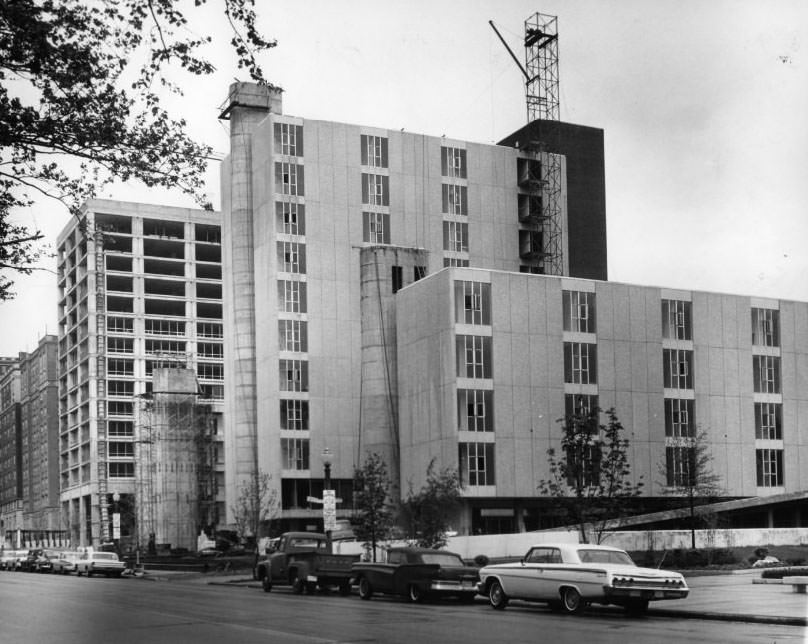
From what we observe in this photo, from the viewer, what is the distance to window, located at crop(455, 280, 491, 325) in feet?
270

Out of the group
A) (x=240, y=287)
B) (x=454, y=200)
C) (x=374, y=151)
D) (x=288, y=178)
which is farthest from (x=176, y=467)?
(x=454, y=200)

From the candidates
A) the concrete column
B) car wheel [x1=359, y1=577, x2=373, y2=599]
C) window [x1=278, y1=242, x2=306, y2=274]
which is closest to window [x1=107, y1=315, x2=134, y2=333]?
the concrete column

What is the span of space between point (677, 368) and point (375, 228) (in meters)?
30.9

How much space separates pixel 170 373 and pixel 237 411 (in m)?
14.9

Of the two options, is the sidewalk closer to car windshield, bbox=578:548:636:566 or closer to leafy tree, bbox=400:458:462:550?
car windshield, bbox=578:548:636:566

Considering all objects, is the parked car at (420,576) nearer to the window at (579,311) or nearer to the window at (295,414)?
the window at (579,311)

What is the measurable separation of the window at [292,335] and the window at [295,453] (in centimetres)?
815

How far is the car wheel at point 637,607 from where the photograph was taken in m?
25.9

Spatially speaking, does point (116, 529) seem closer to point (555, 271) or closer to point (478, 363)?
point (478, 363)

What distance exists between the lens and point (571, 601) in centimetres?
2573

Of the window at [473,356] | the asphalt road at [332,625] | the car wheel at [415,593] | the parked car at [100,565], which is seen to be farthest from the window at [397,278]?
the car wheel at [415,593]

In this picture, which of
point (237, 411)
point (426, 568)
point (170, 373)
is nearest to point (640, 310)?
point (237, 411)

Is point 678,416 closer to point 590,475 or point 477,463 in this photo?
point 477,463

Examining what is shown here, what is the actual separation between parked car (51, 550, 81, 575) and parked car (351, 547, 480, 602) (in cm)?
4198
